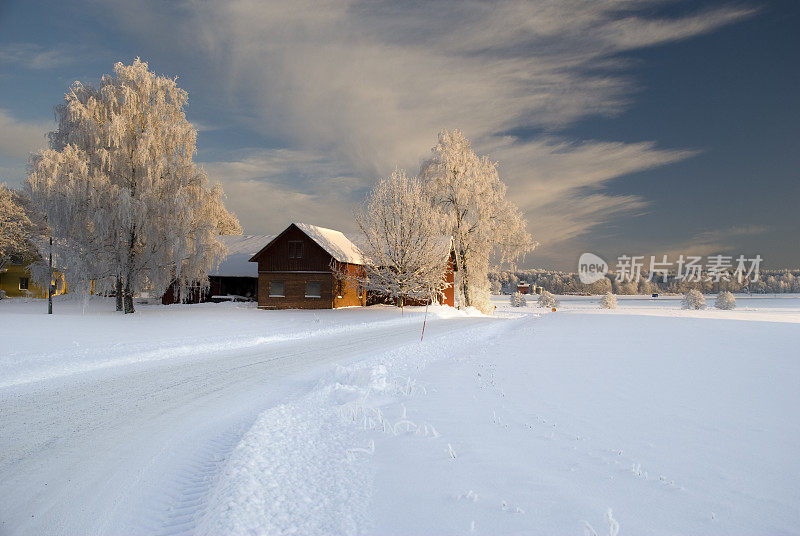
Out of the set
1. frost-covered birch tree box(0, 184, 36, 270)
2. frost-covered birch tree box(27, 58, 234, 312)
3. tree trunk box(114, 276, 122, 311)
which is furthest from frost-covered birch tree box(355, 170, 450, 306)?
frost-covered birch tree box(0, 184, 36, 270)

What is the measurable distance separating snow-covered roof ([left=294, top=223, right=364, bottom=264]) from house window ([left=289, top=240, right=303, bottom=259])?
1264 millimetres

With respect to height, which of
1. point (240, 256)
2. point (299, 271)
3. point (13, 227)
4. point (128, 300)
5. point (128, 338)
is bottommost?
point (128, 338)

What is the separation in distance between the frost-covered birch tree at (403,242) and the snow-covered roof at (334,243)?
2.91m

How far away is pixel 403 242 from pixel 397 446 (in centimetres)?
2905

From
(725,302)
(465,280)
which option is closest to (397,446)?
(465,280)

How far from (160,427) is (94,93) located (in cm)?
2953

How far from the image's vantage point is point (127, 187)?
2833 centimetres

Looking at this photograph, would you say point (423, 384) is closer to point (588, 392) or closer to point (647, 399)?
point (588, 392)

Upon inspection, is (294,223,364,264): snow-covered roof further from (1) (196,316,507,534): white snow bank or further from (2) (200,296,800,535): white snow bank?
(1) (196,316,507,534): white snow bank

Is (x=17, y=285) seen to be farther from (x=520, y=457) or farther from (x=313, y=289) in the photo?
(x=520, y=457)

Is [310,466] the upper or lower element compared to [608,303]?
upper

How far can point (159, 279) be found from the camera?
28.5 m

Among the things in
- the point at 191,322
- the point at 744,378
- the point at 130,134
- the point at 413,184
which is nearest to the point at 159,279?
the point at 191,322

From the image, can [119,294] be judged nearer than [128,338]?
No
